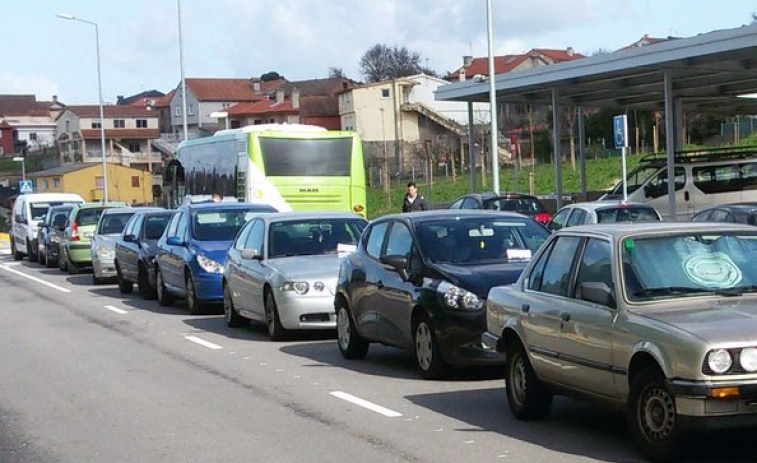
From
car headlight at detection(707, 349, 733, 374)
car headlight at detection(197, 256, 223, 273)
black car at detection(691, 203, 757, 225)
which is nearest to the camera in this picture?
car headlight at detection(707, 349, 733, 374)

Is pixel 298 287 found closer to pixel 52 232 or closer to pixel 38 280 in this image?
pixel 38 280

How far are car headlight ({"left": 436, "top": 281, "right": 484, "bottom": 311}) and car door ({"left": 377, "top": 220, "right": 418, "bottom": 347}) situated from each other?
595mm

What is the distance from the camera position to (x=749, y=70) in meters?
30.7

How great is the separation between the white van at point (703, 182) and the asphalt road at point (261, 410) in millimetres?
16803

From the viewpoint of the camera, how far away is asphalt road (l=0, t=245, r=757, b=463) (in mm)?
8984

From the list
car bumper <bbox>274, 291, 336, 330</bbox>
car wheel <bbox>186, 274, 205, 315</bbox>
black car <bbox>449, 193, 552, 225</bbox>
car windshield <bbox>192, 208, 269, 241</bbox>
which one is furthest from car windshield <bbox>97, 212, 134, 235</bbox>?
car bumper <bbox>274, 291, 336, 330</bbox>

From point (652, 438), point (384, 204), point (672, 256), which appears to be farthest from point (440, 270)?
point (384, 204)

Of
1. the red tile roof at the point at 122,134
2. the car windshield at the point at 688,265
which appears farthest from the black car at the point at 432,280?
the red tile roof at the point at 122,134

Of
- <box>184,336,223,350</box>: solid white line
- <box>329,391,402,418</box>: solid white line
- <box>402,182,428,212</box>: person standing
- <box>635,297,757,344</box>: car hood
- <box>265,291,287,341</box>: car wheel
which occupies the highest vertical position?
<box>402,182,428,212</box>: person standing

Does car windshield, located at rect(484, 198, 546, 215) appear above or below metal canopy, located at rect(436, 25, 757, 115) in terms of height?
below

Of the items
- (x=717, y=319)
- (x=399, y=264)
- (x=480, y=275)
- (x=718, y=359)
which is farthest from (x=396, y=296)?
→ (x=718, y=359)

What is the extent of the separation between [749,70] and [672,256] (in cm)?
2329

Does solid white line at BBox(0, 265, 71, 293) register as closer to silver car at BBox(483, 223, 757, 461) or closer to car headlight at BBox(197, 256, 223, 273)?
car headlight at BBox(197, 256, 223, 273)

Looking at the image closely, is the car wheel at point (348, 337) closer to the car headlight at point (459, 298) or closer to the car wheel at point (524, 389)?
the car headlight at point (459, 298)
